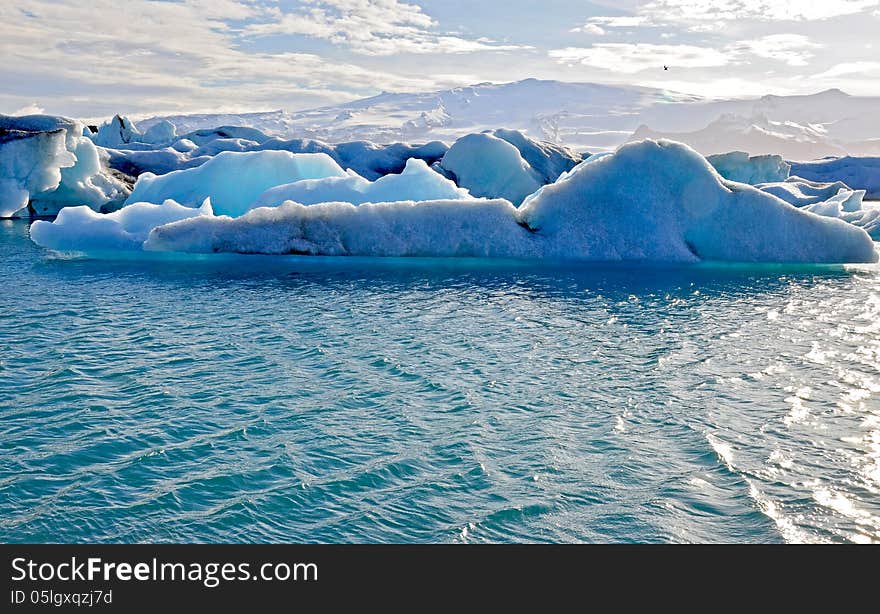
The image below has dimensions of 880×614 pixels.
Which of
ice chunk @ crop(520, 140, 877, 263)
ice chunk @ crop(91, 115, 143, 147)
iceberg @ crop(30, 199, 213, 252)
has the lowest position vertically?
iceberg @ crop(30, 199, 213, 252)

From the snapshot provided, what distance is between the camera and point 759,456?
5.16 meters

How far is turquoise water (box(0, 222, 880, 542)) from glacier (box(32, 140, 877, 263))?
372 centimetres

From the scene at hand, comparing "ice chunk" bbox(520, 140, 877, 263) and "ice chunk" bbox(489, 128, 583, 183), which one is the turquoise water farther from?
"ice chunk" bbox(489, 128, 583, 183)

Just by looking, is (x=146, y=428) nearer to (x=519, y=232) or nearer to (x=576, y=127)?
(x=519, y=232)

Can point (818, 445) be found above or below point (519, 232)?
below

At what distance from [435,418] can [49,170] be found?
2313 cm

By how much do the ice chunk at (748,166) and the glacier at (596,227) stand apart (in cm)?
1886

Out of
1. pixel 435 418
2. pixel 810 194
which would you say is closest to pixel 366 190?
pixel 435 418

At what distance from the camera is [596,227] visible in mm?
14711

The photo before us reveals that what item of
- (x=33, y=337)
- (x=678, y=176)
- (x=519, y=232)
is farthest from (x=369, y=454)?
(x=678, y=176)

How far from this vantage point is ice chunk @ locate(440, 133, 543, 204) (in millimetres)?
27312

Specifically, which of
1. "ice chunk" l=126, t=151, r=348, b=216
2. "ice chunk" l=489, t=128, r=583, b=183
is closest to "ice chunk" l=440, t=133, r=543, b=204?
"ice chunk" l=489, t=128, r=583, b=183

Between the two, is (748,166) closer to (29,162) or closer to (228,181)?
(228,181)
